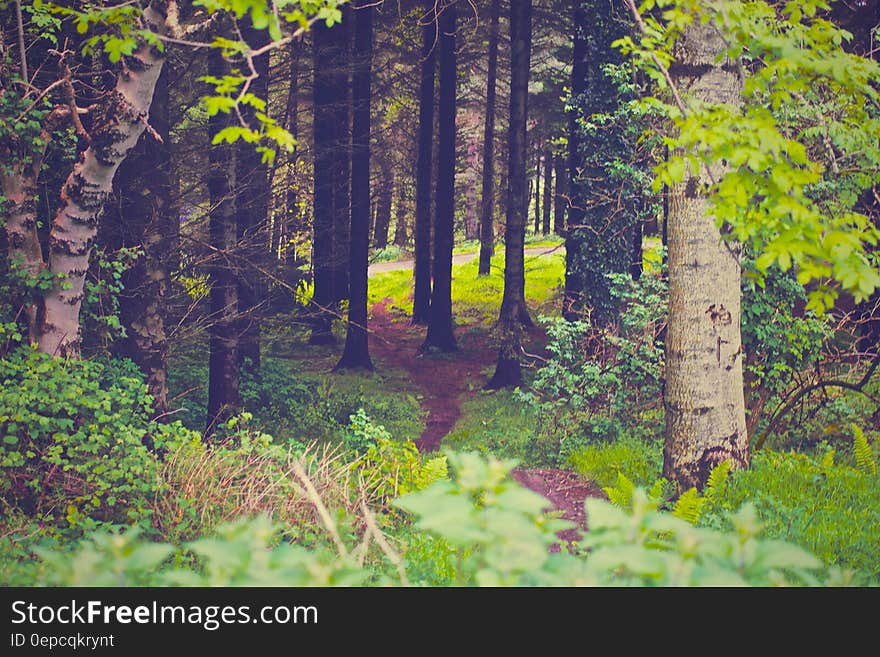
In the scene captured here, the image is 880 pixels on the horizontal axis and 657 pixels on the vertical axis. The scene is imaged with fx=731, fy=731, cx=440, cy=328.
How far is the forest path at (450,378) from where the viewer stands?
9.19 m

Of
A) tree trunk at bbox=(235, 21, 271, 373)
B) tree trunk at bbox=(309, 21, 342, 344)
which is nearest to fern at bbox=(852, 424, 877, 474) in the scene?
tree trunk at bbox=(235, 21, 271, 373)

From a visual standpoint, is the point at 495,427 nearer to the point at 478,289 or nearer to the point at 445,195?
the point at 445,195

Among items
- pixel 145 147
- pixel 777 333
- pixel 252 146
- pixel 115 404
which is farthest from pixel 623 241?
pixel 115 404

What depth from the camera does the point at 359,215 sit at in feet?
62.1

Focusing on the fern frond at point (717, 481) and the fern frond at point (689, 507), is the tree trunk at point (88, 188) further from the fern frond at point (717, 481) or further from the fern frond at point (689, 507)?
the fern frond at point (717, 481)

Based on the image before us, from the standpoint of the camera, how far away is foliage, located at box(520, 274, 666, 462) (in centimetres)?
1087

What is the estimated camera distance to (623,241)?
46.9ft

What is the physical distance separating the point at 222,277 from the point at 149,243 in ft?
7.10

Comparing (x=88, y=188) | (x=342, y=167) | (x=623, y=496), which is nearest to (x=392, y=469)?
(x=623, y=496)

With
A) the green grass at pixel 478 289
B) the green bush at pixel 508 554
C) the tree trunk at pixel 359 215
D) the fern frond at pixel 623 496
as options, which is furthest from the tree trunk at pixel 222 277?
the green grass at pixel 478 289

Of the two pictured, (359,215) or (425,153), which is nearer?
(359,215)

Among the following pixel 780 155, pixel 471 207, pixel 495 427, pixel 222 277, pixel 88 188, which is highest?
pixel 471 207
